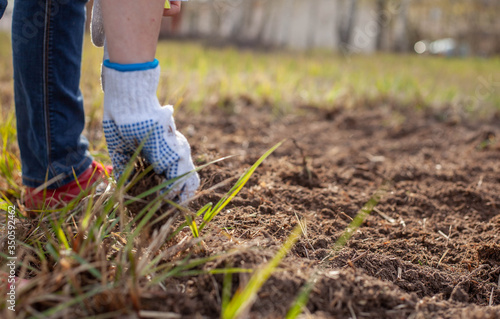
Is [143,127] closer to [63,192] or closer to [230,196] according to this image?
[230,196]

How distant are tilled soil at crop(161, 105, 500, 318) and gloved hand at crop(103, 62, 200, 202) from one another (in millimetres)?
208

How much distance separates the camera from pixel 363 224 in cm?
146

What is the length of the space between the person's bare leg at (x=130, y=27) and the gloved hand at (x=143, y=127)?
39 millimetres

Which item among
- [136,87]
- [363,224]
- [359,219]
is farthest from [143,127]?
[363,224]

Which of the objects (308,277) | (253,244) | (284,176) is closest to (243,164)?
(284,176)

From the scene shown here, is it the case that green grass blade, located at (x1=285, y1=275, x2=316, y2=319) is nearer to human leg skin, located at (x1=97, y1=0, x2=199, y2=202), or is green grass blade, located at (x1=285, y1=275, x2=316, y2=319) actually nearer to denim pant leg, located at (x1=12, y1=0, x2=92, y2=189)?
human leg skin, located at (x1=97, y1=0, x2=199, y2=202)

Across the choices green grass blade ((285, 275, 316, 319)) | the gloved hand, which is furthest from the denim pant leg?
green grass blade ((285, 275, 316, 319))

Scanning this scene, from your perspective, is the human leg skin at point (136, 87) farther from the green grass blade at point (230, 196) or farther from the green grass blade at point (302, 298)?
the green grass blade at point (302, 298)

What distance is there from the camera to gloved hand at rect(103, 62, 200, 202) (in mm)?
960

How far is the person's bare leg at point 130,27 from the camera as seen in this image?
92cm

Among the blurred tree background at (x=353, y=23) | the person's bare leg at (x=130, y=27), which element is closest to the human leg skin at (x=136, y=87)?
the person's bare leg at (x=130, y=27)

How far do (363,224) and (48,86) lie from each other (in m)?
1.09

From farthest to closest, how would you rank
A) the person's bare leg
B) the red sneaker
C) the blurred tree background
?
the blurred tree background < the red sneaker < the person's bare leg

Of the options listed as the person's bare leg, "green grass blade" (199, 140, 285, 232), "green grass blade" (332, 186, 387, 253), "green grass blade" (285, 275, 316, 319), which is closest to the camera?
"green grass blade" (285, 275, 316, 319)
